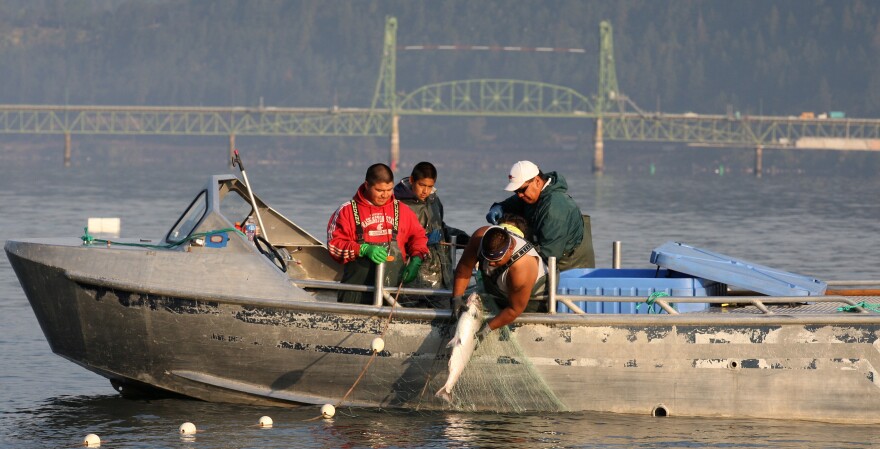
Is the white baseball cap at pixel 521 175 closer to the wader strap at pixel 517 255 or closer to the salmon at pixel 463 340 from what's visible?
the wader strap at pixel 517 255

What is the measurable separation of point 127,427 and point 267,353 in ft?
4.23

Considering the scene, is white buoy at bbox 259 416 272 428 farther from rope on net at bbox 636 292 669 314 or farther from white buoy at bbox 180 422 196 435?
rope on net at bbox 636 292 669 314

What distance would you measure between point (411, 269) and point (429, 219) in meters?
0.82

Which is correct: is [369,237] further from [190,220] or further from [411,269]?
[190,220]

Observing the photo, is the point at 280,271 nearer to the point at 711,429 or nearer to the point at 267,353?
the point at 267,353

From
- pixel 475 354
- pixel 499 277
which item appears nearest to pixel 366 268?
pixel 475 354

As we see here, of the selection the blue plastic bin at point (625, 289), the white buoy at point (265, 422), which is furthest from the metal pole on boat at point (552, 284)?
the white buoy at point (265, 422)

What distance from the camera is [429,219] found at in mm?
13109

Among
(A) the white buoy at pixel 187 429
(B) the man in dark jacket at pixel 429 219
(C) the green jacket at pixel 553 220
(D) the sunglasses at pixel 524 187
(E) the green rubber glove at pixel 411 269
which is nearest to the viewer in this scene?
(A) the white buoy at pixel 187 429

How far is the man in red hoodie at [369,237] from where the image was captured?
12.3m

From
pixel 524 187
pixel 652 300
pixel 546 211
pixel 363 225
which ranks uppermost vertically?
pixel 524 187

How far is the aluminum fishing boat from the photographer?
11.8m

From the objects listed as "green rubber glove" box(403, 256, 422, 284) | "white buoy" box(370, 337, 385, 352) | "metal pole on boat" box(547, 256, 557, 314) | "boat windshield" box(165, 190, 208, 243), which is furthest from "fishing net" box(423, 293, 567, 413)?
"boat windshield" box(165, 190, 208, 243)

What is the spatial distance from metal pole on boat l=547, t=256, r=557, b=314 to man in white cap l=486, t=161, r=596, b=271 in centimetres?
21
